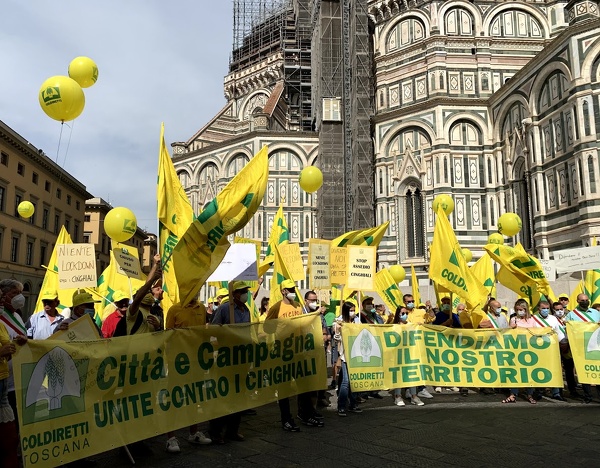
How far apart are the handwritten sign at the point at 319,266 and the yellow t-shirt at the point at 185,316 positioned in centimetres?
404

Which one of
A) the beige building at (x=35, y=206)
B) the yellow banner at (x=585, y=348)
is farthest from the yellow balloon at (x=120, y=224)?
the beige building at (x=35, y=206)

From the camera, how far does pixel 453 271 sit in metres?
8.57

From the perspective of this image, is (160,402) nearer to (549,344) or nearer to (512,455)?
(512,455)

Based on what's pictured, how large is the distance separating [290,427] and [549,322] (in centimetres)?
513

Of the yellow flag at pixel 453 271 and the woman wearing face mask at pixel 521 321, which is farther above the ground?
the yellow flag at pixel 453 271

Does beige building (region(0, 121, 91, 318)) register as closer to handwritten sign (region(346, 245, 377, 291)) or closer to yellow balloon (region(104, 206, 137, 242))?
yellow balloon (region(104, 206, 137, 242))

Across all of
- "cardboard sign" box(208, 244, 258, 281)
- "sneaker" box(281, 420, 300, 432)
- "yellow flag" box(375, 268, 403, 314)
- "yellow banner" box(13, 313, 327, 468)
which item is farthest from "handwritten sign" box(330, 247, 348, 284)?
"sneaker" box(281, 420, 300, 432)

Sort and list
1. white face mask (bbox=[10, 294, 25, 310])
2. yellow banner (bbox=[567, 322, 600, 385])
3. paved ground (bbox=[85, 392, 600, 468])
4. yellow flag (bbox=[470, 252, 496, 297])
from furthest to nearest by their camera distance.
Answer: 1. yellow flag (bbox=[470, 252, 496, 297])
2. yellow banner (bbox=[567, 322, 600, 385])
3. paved ground (bbox=[85, 392, 600, 468])
4. white face mask (bbox=[10, 294, 25, 310])

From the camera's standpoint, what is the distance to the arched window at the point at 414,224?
27.7m

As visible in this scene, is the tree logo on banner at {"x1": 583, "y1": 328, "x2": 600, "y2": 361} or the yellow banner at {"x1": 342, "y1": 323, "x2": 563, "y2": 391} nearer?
the yellow banner at {"x1": 342, "y1": 323, "x2": 563, "y2": 391}

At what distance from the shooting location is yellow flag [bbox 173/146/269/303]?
17.2ft

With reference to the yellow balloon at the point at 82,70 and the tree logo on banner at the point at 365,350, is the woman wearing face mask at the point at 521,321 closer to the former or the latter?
the tree logo on banner at the point at 365,350

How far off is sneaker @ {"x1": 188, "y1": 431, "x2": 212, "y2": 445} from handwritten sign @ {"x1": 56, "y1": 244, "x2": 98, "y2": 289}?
152 inches

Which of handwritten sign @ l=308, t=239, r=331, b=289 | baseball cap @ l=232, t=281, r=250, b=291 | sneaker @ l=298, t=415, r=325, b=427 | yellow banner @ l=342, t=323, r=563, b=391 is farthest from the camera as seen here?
handwritten sign @ l=308, t=239, r=331, b=289
